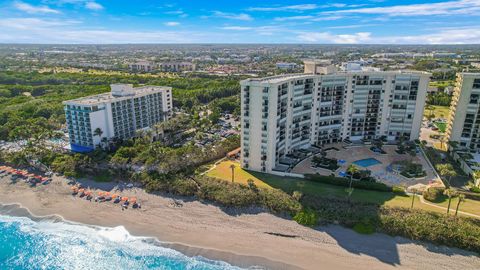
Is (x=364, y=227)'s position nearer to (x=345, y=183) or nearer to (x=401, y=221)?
(x=401, y=221)

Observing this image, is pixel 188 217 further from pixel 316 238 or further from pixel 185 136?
pixel 185 136

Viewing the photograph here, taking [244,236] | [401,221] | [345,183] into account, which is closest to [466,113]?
[345,183]

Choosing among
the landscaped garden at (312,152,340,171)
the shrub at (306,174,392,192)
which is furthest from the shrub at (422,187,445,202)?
the landscaped garden at (312,152,340,171)

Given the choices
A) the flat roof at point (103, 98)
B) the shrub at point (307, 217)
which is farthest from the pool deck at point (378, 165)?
the flat roof at point (103, 98)

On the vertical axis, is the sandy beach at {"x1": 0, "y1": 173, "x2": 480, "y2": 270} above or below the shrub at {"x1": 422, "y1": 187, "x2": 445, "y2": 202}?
below

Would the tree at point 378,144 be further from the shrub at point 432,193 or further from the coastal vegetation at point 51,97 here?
the coastal vegetation at point 51,97

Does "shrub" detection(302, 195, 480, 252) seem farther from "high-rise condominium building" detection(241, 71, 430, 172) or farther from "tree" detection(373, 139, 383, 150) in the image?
"tree" detection(373, 139, 383, 150)
